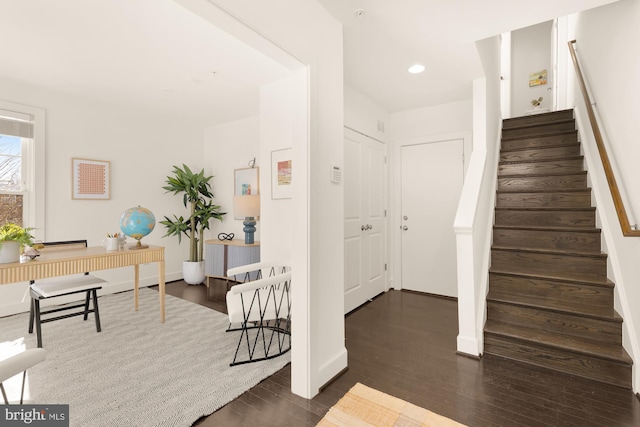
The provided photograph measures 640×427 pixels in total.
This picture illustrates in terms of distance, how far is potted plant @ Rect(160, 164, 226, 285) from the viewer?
4727 mm

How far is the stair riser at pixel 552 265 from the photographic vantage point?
259 cm

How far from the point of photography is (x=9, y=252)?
227 centimetres

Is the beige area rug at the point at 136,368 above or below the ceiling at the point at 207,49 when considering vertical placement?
below

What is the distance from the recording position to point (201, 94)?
3.80m

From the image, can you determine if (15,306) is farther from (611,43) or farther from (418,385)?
(611,43)

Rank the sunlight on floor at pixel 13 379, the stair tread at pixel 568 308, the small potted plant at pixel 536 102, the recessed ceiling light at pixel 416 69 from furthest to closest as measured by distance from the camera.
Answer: the small potted plant at pixel 536 102
the recessed ceiling light at pixel 416 69
the stair tread at pixel 568 308
the sunlight on floor at pixel 13 379

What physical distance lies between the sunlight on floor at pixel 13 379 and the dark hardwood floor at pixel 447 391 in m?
1.19

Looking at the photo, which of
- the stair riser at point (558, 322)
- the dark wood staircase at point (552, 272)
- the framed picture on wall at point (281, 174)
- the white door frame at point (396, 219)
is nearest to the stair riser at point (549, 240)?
the dark wood staircase at point (552, 272)

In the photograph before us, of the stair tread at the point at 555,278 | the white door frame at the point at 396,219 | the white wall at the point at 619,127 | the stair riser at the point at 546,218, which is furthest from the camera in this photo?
the white door frame at the point at 396,219

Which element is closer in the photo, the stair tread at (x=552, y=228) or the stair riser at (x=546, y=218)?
the stair tread at (x=552, y=228)

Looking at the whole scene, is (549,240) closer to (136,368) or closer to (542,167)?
(542,167)

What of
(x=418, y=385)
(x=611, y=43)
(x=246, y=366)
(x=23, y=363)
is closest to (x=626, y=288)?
(x=418, y=385)

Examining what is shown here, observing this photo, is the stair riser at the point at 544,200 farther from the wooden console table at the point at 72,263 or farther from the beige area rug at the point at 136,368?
the wooden console table at the point at 72,263

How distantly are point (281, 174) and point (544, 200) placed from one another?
9.08 feet
